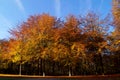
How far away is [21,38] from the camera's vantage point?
35.0 meters

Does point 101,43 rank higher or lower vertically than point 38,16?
lower

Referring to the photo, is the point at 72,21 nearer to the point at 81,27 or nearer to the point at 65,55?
the point at 81,27

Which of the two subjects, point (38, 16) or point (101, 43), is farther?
point (38, 16)

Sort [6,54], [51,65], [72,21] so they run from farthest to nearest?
[51,65] < [6,54] < [72,21]

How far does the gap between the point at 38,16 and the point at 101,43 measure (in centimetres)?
1257

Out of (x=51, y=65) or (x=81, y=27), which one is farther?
(x=51, y=65)

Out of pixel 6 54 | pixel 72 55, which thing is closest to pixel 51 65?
pixel 6 54

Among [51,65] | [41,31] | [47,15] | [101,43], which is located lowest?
[51,65]

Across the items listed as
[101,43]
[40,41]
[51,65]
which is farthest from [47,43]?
[51,65]

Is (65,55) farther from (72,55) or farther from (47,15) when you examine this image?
(47,15)

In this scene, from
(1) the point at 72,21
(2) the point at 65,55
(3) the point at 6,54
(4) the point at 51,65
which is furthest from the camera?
(4) the point at 51,65

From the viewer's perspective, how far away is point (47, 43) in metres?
33.3

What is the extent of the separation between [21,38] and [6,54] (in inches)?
219

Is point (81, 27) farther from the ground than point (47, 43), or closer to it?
farther from the ground
